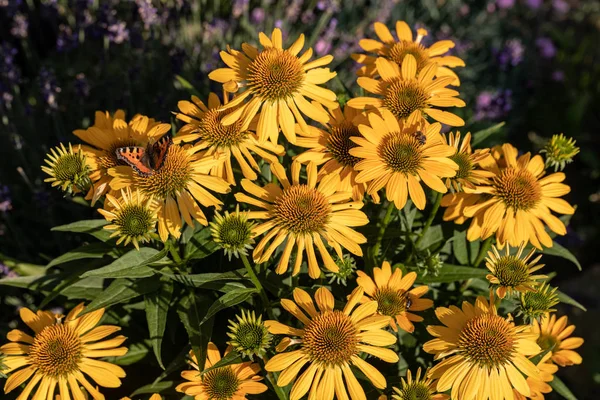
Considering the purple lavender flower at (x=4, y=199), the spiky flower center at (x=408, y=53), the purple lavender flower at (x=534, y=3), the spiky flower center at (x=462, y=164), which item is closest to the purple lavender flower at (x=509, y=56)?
the purple lavender flower at (x=534, y=3)

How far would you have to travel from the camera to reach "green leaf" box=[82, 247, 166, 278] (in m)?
2.10

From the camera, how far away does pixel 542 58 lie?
6367 millimetres

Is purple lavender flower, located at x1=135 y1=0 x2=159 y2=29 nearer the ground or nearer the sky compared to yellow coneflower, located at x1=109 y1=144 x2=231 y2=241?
nearer the sky

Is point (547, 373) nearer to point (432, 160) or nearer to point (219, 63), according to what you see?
point (432, 160)

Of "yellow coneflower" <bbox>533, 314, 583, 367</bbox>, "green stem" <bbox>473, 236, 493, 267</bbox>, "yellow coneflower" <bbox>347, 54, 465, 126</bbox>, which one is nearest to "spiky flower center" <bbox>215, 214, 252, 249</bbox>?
"yellow coneflower" <bbox>347, 54, 465, 126</bbox>

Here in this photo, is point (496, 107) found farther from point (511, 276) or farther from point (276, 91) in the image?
point (276, 91)

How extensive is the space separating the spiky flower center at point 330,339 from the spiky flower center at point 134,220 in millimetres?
703

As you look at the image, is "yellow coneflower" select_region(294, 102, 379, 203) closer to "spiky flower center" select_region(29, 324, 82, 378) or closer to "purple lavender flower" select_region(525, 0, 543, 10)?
"spiky flower center" select_region(29, 324, 82, 378)

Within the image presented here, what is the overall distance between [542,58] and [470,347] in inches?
209

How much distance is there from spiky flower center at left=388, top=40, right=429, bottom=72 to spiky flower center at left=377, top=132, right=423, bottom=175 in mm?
588

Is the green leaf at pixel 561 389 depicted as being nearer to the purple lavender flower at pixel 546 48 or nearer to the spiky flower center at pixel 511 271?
the spiky flower center at pixel 511 271

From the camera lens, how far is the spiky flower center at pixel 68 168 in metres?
2.15

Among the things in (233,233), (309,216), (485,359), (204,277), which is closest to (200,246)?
(204,277)

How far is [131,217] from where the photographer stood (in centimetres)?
202
